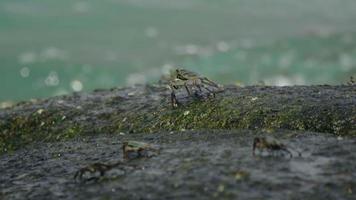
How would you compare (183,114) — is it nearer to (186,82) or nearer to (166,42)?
(186,82)

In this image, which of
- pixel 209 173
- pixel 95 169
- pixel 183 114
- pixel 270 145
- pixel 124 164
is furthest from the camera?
pixel 183 114

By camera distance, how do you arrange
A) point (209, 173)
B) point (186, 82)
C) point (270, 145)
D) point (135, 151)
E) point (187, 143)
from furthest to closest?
1. point (186, 82)
2. point (187, 143)
3. point (135, 151)
4. point (270, 145)
5. point (209, 173)

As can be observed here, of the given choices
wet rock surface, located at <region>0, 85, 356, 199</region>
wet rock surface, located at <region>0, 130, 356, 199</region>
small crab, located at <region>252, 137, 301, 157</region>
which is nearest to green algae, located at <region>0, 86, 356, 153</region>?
wet rock surface, located at <region>0, 85, 356, 199</region>

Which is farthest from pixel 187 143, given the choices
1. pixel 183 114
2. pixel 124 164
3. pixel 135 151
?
pixel 183 114

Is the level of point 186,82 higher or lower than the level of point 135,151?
higher

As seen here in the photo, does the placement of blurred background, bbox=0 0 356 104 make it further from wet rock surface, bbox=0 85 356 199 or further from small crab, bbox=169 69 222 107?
small crab, bbox=169 69 222 107

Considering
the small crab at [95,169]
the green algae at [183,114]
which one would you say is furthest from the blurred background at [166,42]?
the small crab at [95,169]

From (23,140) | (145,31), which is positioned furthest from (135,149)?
(145,31)
